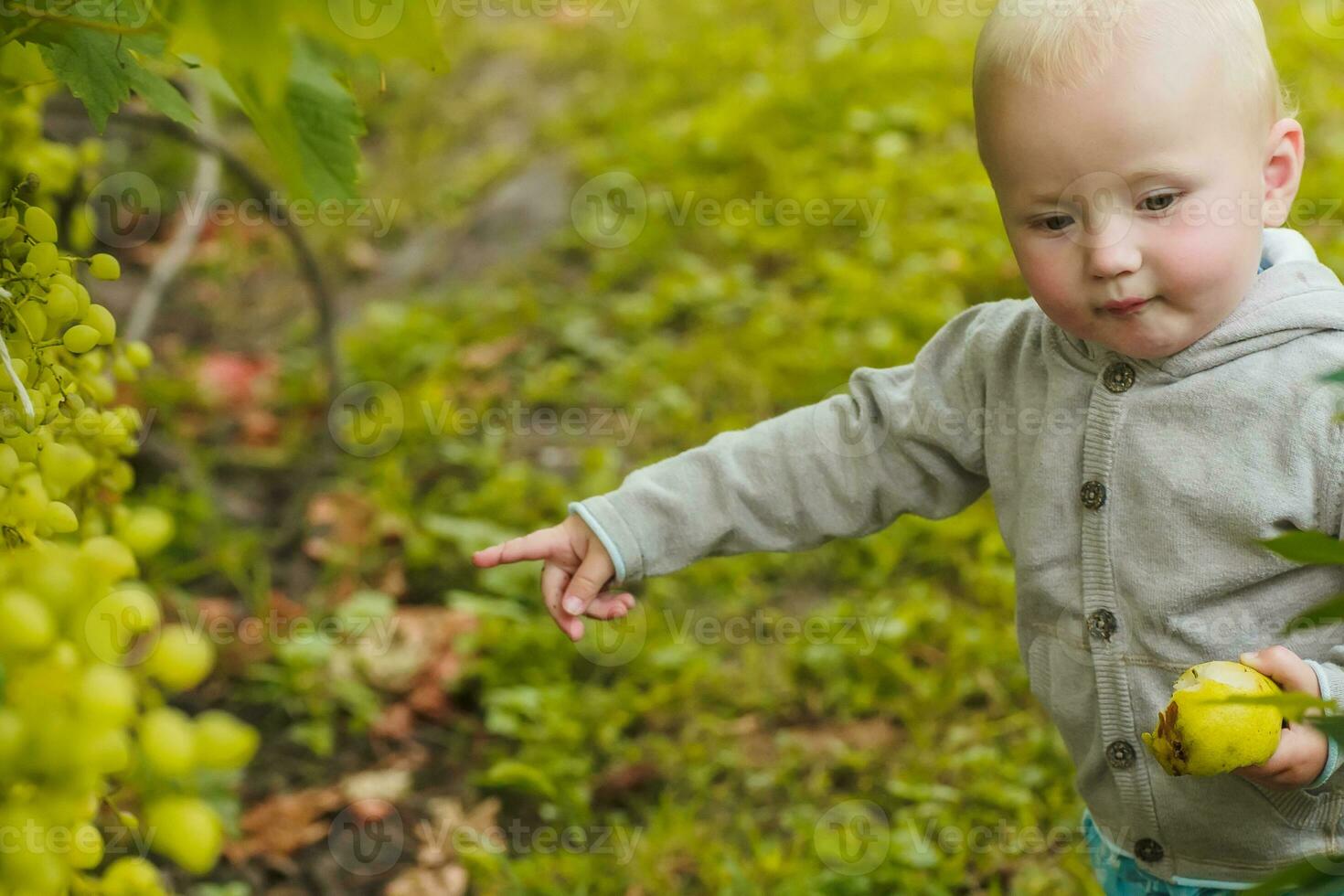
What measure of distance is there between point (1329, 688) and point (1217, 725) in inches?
5.5

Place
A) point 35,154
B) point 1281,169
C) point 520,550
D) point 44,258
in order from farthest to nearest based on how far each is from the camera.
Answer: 1. point 35,154
2. point 520,550
3. point 1281,169
4. point 44,258

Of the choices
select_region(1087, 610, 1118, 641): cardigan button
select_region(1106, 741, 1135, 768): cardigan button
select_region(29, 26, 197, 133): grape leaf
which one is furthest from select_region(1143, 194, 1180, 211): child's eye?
select_region(29, 26, 197, 133): grape leaf

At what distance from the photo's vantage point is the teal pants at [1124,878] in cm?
155

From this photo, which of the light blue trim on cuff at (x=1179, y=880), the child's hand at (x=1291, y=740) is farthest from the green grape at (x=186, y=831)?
the light blue trim on cuff at (x=1179, y=880)

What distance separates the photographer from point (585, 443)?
3332 mm

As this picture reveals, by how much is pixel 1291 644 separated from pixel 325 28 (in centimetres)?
118

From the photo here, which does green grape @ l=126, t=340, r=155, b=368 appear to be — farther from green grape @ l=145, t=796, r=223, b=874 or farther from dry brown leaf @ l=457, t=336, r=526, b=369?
dry brown leaf @ l=457, t=336, r=526, b=369

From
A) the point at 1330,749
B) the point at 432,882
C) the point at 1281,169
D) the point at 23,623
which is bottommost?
the point at 432,882

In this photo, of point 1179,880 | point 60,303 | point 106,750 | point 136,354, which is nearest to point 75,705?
point 106,750

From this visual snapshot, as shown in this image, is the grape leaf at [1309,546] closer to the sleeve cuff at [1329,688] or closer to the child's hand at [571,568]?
the sleeve cuff at [1329,688]

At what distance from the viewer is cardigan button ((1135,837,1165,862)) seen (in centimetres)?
154

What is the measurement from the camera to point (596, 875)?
220 cm

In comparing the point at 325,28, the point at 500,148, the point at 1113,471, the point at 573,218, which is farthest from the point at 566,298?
the point at 325,28

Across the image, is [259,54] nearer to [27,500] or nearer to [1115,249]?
[27,500]
